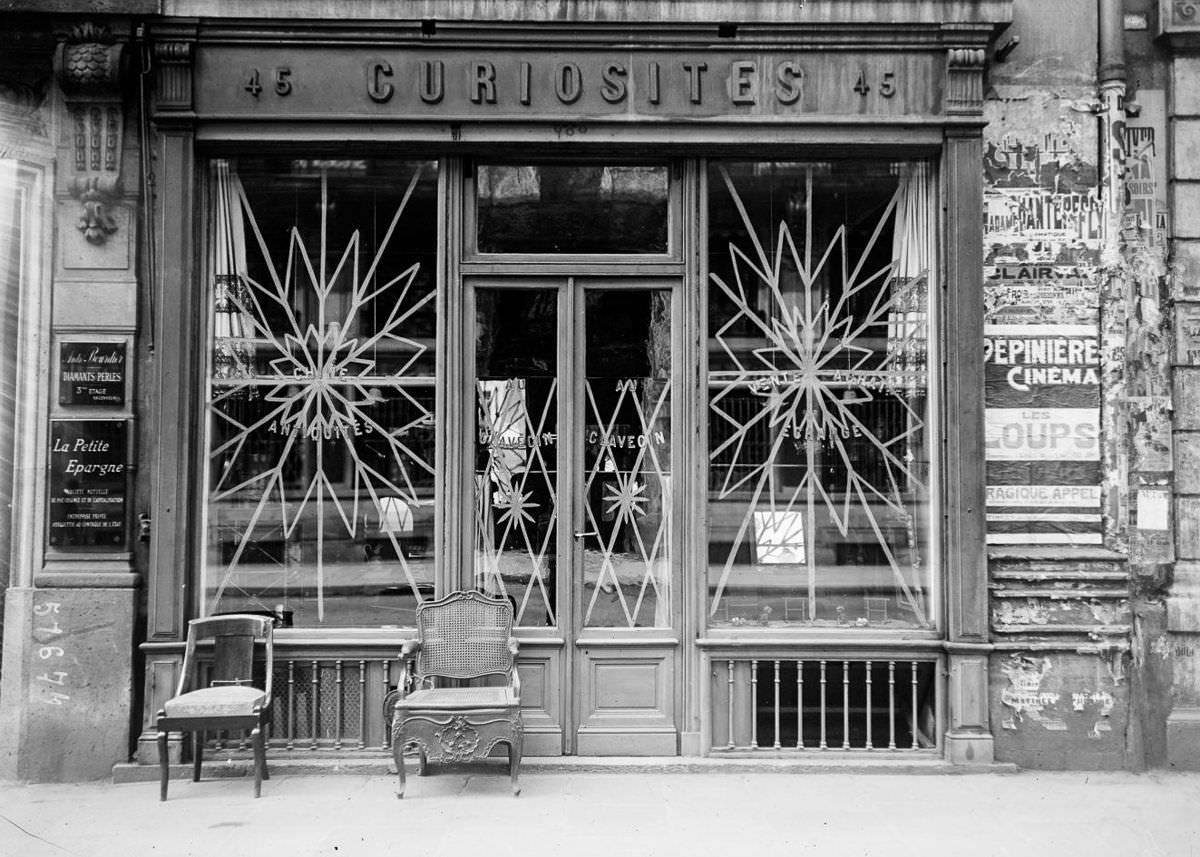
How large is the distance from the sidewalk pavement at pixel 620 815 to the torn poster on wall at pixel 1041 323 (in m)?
1.71

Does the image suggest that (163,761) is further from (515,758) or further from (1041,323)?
(1041,323)

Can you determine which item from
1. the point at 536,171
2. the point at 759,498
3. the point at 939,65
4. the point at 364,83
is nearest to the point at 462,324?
the point at 536,171

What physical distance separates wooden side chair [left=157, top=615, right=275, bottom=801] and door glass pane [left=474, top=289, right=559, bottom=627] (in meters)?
1.50

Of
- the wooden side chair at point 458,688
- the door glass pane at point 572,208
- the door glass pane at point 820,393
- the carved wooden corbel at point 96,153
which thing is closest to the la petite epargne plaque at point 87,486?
the carved wooden corbel at point 96,153

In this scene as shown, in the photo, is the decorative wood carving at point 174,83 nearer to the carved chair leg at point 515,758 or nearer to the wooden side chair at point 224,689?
the wooden side chair at point 224,689

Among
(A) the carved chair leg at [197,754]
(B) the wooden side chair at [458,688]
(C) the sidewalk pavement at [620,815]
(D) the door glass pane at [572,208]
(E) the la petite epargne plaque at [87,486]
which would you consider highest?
(D) the door glass pane at [572,208]

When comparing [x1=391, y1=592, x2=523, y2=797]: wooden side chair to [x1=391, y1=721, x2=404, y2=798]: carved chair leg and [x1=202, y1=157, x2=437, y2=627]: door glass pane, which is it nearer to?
[x1=391, y1=721, x2=404, y2=798]: carved chair leg

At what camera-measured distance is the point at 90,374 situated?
6.23 m

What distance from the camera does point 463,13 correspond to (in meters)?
6.29

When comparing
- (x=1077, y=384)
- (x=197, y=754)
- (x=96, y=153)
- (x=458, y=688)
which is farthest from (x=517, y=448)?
(x=1077, y=384)

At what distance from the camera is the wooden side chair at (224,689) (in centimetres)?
555

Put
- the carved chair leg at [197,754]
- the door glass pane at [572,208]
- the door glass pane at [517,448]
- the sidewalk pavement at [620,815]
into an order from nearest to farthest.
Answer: the sidewalk pavement at [620,815] < the carved chair leg at [197,754] < the door glass pane at [517,448] < the door glass pane at [572,208]

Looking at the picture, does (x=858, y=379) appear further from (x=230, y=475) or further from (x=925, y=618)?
(x=230, y=475)

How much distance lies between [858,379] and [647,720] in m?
2.72
